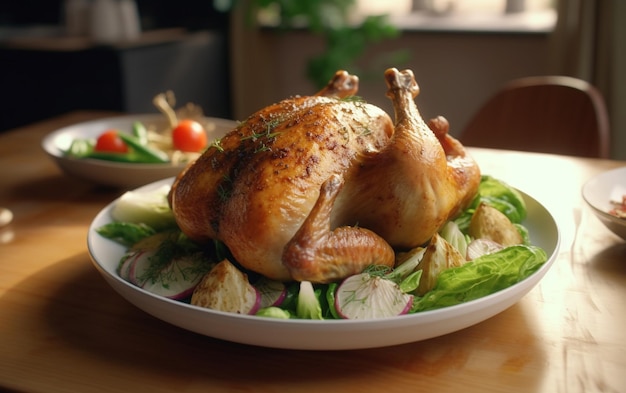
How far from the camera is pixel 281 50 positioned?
5.11 metres

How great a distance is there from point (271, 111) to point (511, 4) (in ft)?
12.6

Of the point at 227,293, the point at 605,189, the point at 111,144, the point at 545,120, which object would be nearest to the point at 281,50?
the point at 545,120

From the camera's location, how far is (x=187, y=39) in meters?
4.75

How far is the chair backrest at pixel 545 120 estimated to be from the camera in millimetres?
2445

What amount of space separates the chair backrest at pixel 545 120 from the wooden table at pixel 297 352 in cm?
117

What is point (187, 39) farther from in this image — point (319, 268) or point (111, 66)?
point (319, 268)

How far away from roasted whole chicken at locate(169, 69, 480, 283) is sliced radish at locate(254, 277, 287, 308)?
0.6 inches

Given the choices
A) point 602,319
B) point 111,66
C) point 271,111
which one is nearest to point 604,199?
point 602,319

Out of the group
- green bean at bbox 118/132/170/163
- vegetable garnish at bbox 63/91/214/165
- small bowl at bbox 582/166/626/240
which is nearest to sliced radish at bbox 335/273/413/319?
small bowl at bbox 582/166/626/240

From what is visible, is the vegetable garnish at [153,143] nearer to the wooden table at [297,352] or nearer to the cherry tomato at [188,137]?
the cherry tomato at [188,137]

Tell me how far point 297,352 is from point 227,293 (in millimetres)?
131

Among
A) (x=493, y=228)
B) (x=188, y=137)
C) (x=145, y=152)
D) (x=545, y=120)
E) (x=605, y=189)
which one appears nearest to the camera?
(x=493, y=228)

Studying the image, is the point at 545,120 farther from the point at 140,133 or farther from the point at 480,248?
the point at 480,248

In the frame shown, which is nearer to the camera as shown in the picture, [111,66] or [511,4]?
[111,66]
